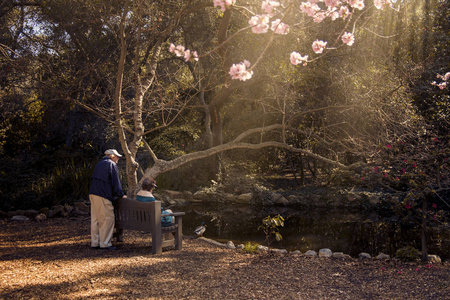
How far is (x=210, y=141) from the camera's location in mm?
11617

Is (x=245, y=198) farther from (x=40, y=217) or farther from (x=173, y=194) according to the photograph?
(x=40, y=217)

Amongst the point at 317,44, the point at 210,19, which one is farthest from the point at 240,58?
the point at 317,44

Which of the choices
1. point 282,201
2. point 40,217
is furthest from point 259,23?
point 282,201

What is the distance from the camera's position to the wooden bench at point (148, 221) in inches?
185

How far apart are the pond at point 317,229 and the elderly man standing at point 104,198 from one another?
2245 millimetres

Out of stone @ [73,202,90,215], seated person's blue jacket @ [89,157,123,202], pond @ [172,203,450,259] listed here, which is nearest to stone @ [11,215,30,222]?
stone @ [73,202,90,215]

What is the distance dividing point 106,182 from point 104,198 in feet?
0.67

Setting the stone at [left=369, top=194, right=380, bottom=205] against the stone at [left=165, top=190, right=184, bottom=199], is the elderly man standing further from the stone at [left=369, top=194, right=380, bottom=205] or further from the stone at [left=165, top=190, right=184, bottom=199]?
the stone at [left=369, top=194, right=380, bottom=205]

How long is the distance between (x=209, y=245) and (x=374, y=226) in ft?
13.2

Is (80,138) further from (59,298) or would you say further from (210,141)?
(59,298)

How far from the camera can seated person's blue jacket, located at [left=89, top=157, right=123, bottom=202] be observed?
4867 millimetres

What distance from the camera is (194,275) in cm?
394

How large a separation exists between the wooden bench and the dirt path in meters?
0.17

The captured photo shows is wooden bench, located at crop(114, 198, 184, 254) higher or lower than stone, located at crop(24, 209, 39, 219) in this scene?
higher
